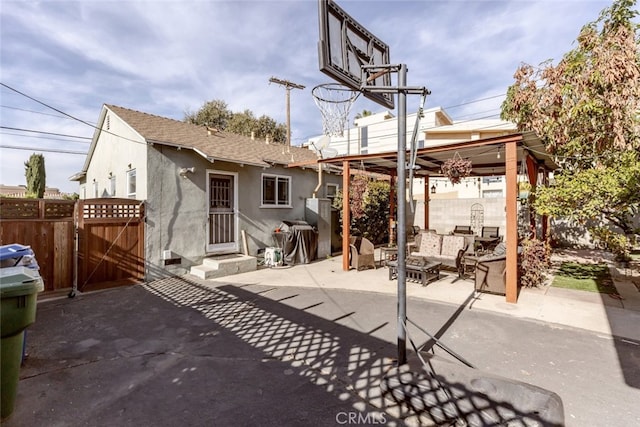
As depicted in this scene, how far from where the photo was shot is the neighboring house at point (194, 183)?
8.24 metres

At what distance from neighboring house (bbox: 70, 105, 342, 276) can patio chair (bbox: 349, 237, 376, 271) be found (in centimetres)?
298

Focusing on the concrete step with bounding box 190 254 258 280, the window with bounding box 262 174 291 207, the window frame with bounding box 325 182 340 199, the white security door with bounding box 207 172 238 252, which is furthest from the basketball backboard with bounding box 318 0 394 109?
the window frame with bounding box 325 182 340 199

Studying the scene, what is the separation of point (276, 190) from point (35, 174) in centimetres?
1537

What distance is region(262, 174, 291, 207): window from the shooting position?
1114 centimetres

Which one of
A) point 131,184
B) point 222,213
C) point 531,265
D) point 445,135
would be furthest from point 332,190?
point 445,135

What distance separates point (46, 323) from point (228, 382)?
13.3ft

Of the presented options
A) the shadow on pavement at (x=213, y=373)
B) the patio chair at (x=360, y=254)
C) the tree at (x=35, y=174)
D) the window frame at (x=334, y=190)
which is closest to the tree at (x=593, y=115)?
the patio chair at (x=360, y=254)

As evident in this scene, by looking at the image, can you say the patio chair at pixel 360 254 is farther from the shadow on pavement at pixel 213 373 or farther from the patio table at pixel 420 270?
the shadow on pavement at pixel 213 373

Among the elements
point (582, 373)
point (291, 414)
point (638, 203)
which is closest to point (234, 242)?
point (291, 414)

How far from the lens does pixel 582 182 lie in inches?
248

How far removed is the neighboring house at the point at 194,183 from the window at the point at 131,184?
0.04m

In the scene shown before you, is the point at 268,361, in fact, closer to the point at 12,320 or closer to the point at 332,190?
the point at 12,320

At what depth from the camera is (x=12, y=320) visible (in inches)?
106

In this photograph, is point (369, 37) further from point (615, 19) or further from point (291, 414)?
point (615, 19)
